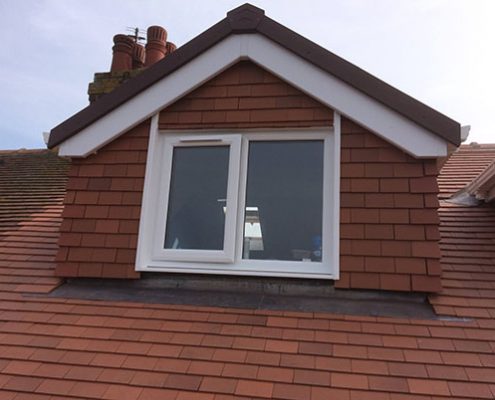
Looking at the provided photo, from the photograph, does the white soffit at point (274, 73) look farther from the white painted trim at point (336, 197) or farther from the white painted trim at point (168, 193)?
the white painted trim at point (168, 193)

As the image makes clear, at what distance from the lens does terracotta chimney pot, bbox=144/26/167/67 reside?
5.92 meters

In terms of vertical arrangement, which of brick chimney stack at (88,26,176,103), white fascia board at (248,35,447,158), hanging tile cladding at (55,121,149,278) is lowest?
hanging tile cladding at (55,121,149,278)

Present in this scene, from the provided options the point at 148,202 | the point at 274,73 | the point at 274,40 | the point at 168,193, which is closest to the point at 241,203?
the point at 168,193

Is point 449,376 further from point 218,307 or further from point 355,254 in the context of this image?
point 218,307

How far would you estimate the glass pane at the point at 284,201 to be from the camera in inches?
122

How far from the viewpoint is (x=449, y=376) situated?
215 centimetres

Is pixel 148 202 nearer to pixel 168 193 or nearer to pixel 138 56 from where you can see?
pixel 168 193

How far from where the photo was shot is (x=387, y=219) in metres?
2.89

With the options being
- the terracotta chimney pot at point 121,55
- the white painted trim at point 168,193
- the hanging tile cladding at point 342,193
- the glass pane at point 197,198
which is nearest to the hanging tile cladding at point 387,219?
the hanging tile cladding at point 342,193

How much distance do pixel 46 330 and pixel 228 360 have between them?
1.39m

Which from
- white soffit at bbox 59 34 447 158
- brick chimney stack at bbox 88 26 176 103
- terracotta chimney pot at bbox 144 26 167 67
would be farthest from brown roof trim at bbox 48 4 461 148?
terracotta chimney pot at bbox 144 26 167 67

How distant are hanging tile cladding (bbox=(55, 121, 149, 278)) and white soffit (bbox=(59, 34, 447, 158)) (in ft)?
0.43

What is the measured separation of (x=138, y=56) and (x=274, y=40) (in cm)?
384

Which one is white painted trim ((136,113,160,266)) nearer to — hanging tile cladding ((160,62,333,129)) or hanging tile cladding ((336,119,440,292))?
hanging tile cladding ((160,62,333,129))
